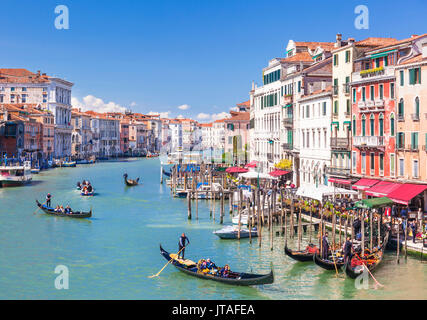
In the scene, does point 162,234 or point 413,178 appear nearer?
point 413,178

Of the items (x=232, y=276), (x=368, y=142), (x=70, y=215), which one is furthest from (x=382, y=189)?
(x=70, y=215)

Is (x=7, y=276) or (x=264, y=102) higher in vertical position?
(x=264, y=102)

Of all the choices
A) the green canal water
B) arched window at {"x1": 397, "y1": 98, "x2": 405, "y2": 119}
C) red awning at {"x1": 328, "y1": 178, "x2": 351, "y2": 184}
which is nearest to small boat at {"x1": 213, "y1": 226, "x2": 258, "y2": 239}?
the green canal water

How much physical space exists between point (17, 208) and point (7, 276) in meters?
14.7

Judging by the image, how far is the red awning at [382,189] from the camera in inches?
843

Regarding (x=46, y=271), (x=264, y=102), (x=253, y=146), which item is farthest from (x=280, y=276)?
(x=253, y=146)

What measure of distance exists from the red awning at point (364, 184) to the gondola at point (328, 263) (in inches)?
266

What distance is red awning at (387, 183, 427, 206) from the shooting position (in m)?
20.1

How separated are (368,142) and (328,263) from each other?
8130 mm

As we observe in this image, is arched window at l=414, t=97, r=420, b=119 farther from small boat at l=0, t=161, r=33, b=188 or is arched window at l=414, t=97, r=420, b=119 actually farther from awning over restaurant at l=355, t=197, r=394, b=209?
small boat at l=0, t=161, r=33, b=188

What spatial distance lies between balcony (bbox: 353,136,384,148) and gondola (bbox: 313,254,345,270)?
730 cm

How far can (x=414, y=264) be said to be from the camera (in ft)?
56.6

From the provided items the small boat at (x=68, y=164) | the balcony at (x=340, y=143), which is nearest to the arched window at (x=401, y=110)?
the balcony at (x=340, y=143)

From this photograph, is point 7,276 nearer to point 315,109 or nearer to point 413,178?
point 413,178
